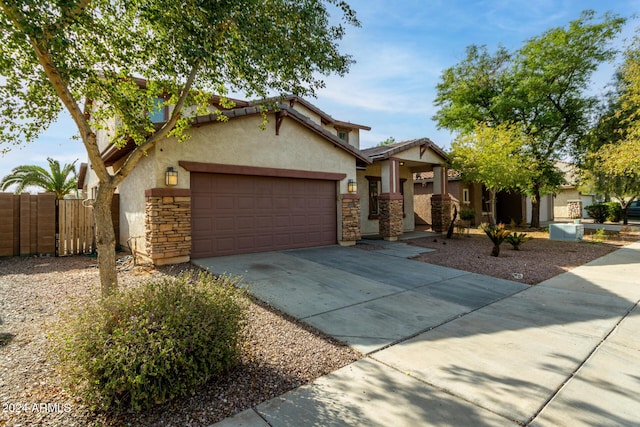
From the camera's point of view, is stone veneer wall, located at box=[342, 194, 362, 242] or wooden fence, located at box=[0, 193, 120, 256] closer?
wooden fence, located at box=[0, 193, 120, 256]

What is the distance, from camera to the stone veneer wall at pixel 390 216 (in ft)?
42.2

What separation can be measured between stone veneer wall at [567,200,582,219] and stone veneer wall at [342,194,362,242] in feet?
84.1

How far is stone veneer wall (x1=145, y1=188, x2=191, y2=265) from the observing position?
7.66 metres

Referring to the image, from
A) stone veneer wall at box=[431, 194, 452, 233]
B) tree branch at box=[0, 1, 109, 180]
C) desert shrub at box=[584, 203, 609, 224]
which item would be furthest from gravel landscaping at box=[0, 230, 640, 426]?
desert shrub at box=[584, 203, 609, 224]

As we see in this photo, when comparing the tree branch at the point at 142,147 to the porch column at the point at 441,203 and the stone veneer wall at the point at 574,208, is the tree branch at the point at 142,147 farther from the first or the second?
the stone veneer wall at the point at 574,208

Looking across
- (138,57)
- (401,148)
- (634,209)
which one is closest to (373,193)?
(401,148)

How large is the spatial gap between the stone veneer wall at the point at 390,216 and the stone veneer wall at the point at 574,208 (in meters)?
23.3

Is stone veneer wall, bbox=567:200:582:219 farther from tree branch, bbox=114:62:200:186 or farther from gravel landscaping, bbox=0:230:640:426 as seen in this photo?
tree branch, bbox=114:62:200:186

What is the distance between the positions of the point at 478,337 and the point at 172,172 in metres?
7.31

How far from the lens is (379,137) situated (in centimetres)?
4009

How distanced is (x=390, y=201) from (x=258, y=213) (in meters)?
5.78

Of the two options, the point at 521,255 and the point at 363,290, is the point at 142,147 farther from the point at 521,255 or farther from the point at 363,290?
the point at 521,255

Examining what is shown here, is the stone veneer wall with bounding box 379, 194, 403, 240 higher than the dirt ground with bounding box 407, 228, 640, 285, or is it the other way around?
the stone veneer wall with bounding box 379, 194, 403, 240

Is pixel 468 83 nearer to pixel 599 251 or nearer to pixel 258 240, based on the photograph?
pixel 599 251
